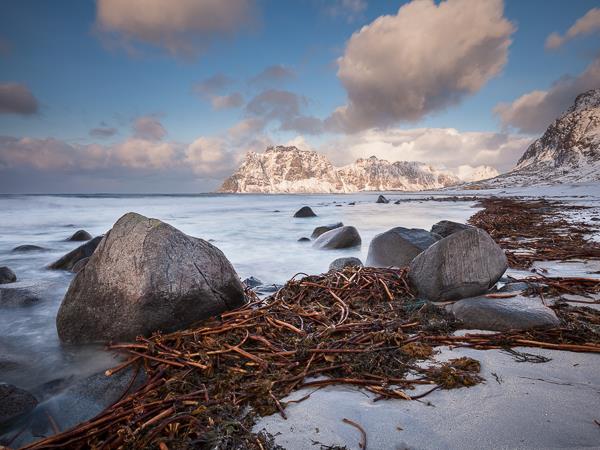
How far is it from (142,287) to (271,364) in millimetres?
1600

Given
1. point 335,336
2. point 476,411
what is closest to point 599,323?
point 476,411

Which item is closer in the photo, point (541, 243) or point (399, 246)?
point (399, 246)

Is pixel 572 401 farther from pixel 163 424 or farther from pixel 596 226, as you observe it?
pixel 596 226

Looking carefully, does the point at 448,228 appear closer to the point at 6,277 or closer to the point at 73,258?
the point at 73,258

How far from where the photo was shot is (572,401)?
157cm

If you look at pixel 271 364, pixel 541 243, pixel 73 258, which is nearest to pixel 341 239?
pixel 541 243

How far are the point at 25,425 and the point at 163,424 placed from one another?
4.05ft

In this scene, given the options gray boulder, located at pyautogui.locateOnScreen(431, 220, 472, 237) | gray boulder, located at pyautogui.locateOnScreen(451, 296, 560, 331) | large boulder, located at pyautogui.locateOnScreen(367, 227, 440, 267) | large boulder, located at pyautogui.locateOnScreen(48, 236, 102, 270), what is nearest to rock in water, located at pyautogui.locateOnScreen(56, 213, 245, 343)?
gray boulder, located at pyautogui.locateOnScreen(451, 296, 560, 331)

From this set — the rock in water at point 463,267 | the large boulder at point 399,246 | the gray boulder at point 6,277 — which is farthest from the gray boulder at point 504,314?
the gray boulder at point 6,277

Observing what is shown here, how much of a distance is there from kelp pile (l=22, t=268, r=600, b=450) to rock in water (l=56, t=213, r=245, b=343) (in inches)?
9.5

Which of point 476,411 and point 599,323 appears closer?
point 476,411

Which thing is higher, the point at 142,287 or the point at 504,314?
the point at 142,287

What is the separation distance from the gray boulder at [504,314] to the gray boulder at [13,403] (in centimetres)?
316

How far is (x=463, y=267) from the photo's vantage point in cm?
309
